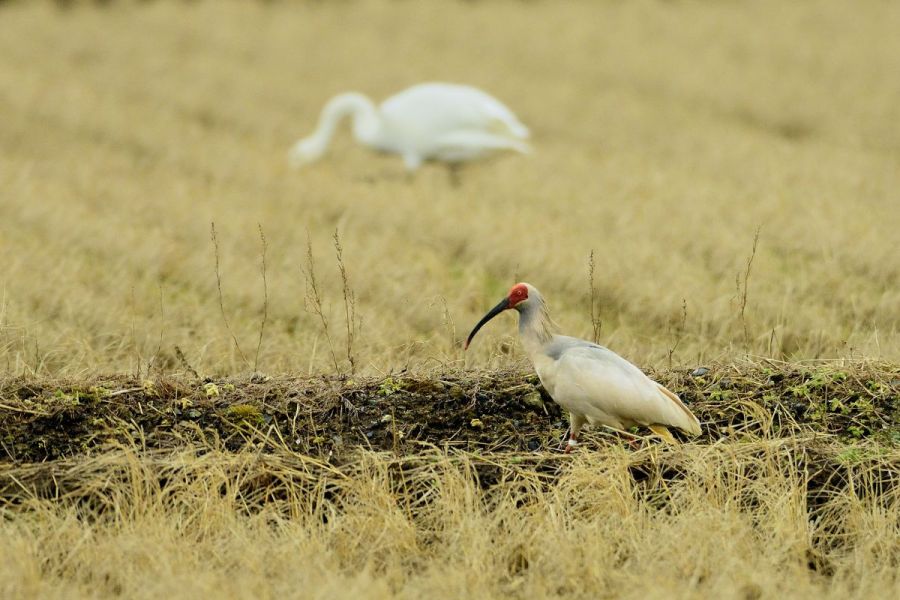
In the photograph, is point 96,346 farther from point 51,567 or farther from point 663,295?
point 663,295

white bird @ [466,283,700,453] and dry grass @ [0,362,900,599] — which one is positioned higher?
white bird @ [466,283,700,453]

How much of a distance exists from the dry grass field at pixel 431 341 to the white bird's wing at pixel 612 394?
0.14 m

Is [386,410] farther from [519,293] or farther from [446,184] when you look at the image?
[446,184]

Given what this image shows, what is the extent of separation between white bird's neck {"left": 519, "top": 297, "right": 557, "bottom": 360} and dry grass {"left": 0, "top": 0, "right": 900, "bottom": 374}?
1.92ft

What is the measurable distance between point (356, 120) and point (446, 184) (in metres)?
1.10

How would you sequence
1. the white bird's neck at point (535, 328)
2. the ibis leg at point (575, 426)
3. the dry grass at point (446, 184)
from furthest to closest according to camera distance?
1. the dry grass at point (446, 184)
2. the white bird's neck at point (535, 328)
3. the ibis leg at point (575, 426)

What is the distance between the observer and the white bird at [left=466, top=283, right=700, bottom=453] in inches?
178

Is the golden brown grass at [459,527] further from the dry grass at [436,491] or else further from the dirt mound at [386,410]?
the dirt mound at [386,410]

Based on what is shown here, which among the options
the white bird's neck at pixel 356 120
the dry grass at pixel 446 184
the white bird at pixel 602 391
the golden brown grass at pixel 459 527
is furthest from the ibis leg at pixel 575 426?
the white bird's neck at pixel 356 120

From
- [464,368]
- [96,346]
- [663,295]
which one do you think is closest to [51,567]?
[464,368]

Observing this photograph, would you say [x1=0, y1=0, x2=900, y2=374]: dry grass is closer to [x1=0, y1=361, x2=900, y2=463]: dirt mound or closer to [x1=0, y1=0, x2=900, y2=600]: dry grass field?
[x1=0, y1=0, x2=900, y2=600]: dry grass field

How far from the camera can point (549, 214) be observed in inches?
363

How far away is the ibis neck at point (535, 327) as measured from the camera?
490 cm

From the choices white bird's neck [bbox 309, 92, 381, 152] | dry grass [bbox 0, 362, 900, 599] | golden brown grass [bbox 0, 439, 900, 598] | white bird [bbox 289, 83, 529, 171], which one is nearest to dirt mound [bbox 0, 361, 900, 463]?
dry grass [bbox 0, 362, 900, 599]
